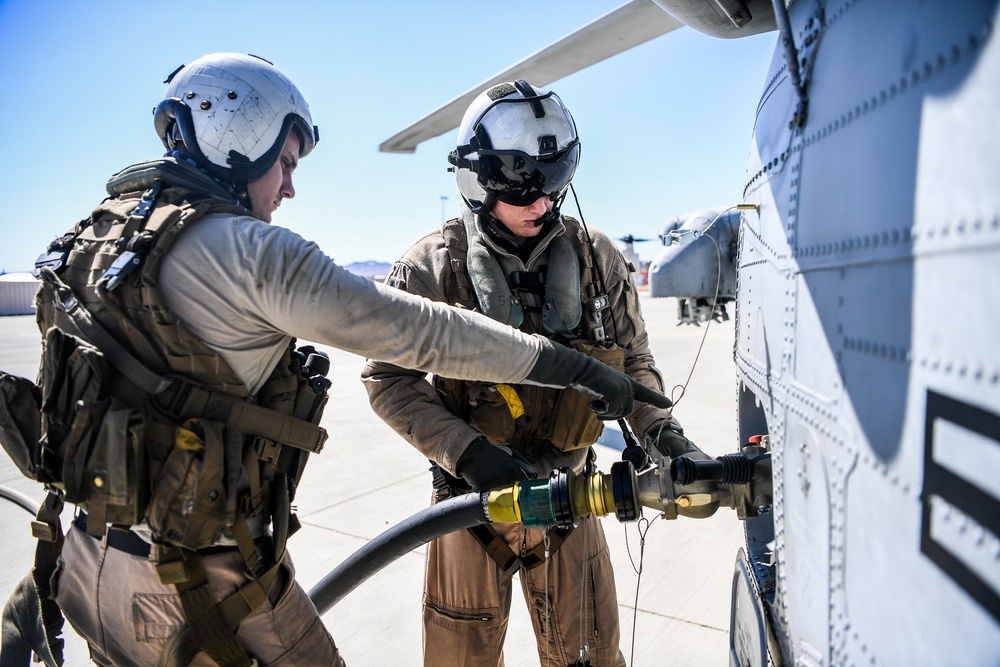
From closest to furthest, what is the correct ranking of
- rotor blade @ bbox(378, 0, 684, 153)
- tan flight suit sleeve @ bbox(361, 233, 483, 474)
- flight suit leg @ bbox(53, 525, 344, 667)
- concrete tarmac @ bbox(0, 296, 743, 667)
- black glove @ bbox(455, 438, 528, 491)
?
flight suit leg @ bbox(53, 525, 344, 667) → black glove @ bbox(455, 438, 528, 491) → tan flight suit sleeve @ bbox(361, 233, 483, 474) → rotor blade @ bbox(378, 0, 684, 153) → concrete tarmac @ bbox(0, 296, 743, 667)

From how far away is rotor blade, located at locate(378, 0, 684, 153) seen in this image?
3.05 m

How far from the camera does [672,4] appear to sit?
220 cm

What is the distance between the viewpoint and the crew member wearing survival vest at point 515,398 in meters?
2.29

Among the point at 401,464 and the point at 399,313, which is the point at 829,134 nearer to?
the point at 399,313

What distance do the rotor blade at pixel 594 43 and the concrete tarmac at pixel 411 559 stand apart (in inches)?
63.8

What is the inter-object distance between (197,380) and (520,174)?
4.17 ft

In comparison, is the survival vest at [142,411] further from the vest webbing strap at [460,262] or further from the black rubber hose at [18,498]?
the black rubber hose at [18,498]

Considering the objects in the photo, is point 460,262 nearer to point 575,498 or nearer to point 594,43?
point 575,498

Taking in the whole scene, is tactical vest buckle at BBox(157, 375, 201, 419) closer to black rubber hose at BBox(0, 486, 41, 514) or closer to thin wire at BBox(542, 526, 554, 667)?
thin wire at BBox(542, 526, 554, 667)

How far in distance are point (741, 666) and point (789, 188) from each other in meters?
1.38

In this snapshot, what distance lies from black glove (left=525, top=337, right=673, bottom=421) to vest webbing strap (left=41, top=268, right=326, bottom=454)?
2.45 ft

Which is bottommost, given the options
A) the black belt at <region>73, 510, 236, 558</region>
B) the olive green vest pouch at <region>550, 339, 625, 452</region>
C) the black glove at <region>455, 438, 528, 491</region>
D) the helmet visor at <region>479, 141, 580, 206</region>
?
the black belt at <region>73, 510, 236, 558</region>

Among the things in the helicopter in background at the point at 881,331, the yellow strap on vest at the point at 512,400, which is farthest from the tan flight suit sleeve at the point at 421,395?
the helicopter in background at the point at 881,331

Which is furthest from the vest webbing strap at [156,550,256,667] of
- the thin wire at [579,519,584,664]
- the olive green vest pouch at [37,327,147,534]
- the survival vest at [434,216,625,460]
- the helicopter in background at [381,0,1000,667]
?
the helicopter in background at [381,0,1000,667]
